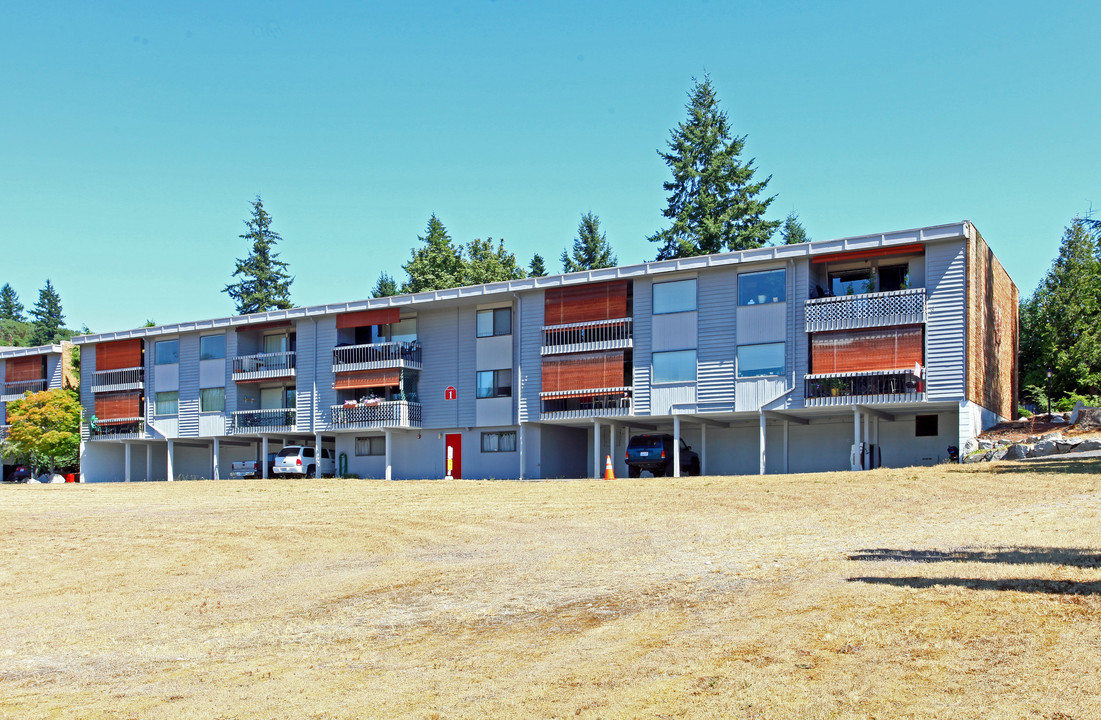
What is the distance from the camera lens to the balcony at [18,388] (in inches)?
2327

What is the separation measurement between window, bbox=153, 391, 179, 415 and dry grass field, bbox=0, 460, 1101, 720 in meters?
30.3

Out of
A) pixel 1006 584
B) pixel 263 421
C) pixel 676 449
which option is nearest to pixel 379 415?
pixel 263 421

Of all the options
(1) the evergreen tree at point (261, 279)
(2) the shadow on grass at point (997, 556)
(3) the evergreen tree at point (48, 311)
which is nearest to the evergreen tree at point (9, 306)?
(3) the evergreen tree at point (48, 311)

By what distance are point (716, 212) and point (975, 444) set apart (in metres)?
33.3

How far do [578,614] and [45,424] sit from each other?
52047 millimetres

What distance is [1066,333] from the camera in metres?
55.0

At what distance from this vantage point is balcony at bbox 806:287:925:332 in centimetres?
3419

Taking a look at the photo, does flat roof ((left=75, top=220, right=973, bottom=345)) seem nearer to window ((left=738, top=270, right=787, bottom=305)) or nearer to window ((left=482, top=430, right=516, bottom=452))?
window ((left=738, top=270, right=787, bottom=305))

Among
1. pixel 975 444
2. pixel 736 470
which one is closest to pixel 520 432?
pixel 736 470

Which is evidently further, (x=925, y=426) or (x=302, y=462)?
(x=302, y=462)

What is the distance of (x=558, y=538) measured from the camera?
712 inches

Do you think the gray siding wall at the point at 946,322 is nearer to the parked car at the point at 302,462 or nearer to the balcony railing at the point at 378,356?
the balcony railing at the point at 378,356

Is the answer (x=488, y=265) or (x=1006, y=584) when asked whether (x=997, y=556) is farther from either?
(x=488, y=265)

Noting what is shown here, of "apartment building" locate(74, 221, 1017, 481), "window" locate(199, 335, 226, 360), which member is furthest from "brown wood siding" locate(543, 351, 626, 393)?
"window" locate(199, 335, 226, 360)
